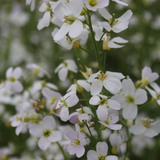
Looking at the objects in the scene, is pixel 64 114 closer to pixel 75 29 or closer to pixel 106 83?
pixel 106 83

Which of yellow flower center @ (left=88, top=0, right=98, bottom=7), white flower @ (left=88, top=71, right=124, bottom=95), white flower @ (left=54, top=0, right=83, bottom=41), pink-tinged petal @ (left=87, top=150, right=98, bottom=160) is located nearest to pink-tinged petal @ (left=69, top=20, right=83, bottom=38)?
white flower @ (left=54, top=0, right=83, bottom=41)

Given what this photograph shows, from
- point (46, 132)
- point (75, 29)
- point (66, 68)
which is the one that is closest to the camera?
point (75, 29)

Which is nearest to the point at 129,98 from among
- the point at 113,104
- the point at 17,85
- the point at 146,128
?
the point at 113,104

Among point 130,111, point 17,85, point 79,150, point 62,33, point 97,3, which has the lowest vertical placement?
point 17,85

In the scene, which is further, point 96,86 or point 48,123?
point 48,123

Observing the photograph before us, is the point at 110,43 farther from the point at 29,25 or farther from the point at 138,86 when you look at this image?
the point at 29,25

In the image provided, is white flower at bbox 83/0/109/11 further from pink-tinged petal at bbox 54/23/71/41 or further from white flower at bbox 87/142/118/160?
white flower at bbox 87/142/118/160
